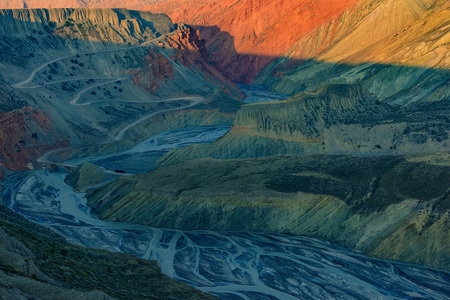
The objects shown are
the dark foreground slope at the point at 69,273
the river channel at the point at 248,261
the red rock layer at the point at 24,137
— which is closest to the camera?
the dark foreground slope at the point at 69,273

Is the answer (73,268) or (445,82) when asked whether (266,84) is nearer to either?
(445,82)

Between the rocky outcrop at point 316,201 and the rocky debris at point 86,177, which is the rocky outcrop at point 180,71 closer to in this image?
the rocky debris at point 86,177

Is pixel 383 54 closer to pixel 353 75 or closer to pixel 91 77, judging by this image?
pixel 353 75

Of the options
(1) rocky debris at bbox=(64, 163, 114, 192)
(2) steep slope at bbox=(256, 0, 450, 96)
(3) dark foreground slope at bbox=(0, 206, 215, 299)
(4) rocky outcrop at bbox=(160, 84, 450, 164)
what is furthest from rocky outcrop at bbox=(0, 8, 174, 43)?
(3) dark foreground slope at bbox=(0, 206, 215, 299)

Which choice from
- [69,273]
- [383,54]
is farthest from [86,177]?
[383,54]

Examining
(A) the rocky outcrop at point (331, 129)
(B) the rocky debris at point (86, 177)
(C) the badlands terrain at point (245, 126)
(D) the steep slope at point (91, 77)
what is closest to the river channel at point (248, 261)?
(C) the badlands terrain at point (245, 126)

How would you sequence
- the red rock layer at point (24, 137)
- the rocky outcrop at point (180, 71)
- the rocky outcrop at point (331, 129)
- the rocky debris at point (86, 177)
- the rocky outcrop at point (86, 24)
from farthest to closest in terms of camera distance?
the rocky outcrop at point (180, 71) < the rocky outcrop at point (86, 24) < the red rock layer at point (24, 137) < the rocky debris at point (86, 177) < the rocky outcrop at point (331, 129)

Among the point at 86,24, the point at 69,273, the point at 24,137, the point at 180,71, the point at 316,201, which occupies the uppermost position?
the point at 86,24
